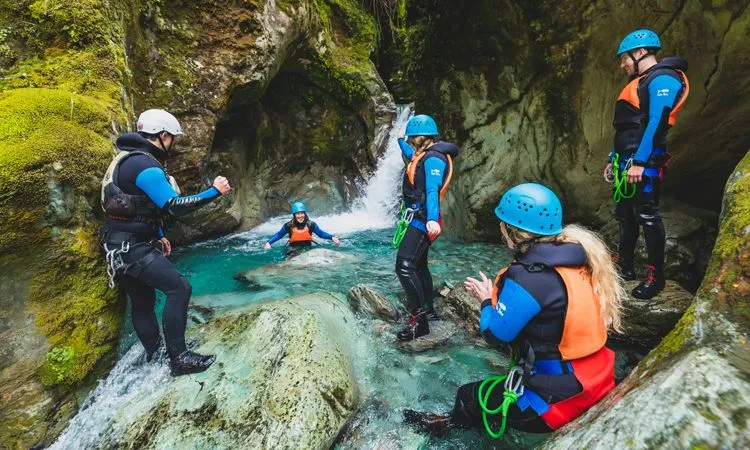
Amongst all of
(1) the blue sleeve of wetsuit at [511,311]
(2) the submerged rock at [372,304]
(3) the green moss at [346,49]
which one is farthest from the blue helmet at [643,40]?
(3) the green moss at [346,49]

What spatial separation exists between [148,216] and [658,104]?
208 inches

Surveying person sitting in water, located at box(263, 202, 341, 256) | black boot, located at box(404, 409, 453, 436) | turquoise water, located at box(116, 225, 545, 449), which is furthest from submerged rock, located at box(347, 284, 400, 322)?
person sitting in water, located at box(263, 202, 341, 256)

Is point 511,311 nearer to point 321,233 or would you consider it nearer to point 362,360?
point 362,360

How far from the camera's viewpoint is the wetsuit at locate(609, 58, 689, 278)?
161 inches

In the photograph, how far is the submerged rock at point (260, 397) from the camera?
11.4 feet

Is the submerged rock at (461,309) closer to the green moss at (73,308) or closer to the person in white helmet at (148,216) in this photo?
the person in white helmet at (148,216)

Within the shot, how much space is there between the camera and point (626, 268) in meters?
5.07

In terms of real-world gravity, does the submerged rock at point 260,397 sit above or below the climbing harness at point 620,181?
below

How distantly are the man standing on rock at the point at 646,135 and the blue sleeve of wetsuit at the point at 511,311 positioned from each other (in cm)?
261

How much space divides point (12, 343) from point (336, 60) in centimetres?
1193

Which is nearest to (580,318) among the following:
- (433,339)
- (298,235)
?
(433,339)

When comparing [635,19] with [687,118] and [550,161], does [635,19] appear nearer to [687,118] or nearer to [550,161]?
[687,118]

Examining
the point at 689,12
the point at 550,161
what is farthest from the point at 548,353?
the point at 550,161

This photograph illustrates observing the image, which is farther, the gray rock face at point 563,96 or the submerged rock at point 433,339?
the gray rock face at point 563,96
